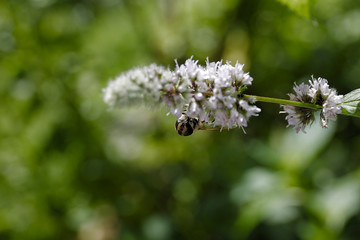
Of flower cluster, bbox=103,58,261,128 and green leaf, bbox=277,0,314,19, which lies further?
green leaf, bbox=277,0,314,19

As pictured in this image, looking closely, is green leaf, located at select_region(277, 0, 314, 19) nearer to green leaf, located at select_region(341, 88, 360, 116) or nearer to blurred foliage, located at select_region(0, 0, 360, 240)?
green leaf, located at select_region(341, 88, 360, 116)

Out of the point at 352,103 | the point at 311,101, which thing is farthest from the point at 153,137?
the point at 352,103

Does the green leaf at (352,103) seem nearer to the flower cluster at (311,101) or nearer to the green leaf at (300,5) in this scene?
the flower cluster at (311,101)

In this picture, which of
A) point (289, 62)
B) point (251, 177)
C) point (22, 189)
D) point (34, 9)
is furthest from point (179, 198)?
point (34, 9)

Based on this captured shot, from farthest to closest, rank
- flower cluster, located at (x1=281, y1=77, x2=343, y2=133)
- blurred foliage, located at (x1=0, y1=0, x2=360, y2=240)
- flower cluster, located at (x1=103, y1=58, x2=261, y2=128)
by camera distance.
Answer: blurred foliage, located at (x1=0, y1=0, x2=360, y2=240) < flower cluster, located at (x1=281, y1=77, x2=343, y2=133) < flower cluster, located at (x1=103, y1=58, x2=261, y2=128)

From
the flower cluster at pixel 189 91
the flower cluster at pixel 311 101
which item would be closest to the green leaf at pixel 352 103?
the flower cluster at pixel 311 101

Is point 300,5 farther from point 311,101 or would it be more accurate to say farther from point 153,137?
point 153,137

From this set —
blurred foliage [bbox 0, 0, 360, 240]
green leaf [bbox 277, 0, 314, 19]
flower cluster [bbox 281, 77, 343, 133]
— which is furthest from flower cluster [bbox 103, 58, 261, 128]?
blurred foliage [bbox 0, 0, 360, 240]
